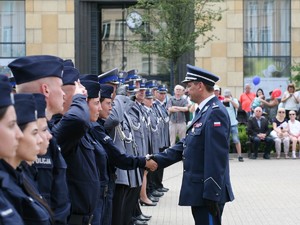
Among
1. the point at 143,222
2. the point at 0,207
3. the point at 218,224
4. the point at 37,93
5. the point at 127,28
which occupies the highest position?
the point at 127,28

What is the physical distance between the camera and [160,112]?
16.6 metres

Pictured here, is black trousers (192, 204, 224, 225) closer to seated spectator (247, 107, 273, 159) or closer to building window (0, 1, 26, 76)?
seated spectator (247, 107, 273, 159)

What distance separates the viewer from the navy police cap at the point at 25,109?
4395mm

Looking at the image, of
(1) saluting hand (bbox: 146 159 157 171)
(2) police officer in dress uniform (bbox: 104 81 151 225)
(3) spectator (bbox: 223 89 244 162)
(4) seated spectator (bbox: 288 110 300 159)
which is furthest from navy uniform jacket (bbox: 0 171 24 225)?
(4) seated spectator (bbox: 288 110 300 159)

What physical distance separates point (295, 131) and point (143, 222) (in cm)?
1269

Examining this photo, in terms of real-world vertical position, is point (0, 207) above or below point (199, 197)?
above

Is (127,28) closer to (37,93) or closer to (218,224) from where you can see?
(218,224)

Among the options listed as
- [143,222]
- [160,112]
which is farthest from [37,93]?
[160,112]

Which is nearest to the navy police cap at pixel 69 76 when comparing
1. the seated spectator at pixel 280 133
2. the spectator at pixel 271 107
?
the seated spectator at pixel 280 133

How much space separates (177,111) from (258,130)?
10.3 feet

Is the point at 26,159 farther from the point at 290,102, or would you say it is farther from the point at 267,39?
the point at 267,39

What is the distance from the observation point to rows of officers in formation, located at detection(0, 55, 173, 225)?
418 cm

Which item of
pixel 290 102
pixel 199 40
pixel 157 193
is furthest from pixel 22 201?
pixel 199 40

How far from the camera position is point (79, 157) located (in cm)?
641
